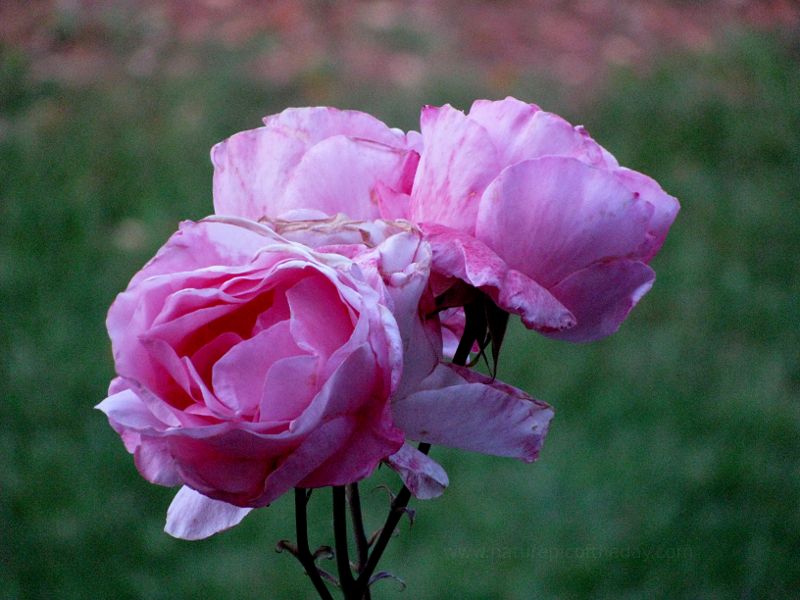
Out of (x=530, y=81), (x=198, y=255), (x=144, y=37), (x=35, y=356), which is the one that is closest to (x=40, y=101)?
(x=144, y=37)

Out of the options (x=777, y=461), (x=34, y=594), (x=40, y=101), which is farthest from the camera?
(x=40, y=101)

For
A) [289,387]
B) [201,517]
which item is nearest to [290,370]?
[289,387]

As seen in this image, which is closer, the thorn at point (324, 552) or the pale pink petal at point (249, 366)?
the pale pink petal at point (249, 366)

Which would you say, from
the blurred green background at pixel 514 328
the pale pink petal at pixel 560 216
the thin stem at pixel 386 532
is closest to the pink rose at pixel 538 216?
the pale pink petal at pixel 560 216

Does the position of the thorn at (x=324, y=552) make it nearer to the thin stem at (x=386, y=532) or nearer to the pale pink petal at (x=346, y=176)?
the thin stem at (x=386, y=532)

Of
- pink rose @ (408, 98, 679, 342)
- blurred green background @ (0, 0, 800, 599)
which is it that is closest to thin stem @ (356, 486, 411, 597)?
pink rose @ (408, 98, 679, 342)

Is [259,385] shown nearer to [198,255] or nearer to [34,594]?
[198,255]
